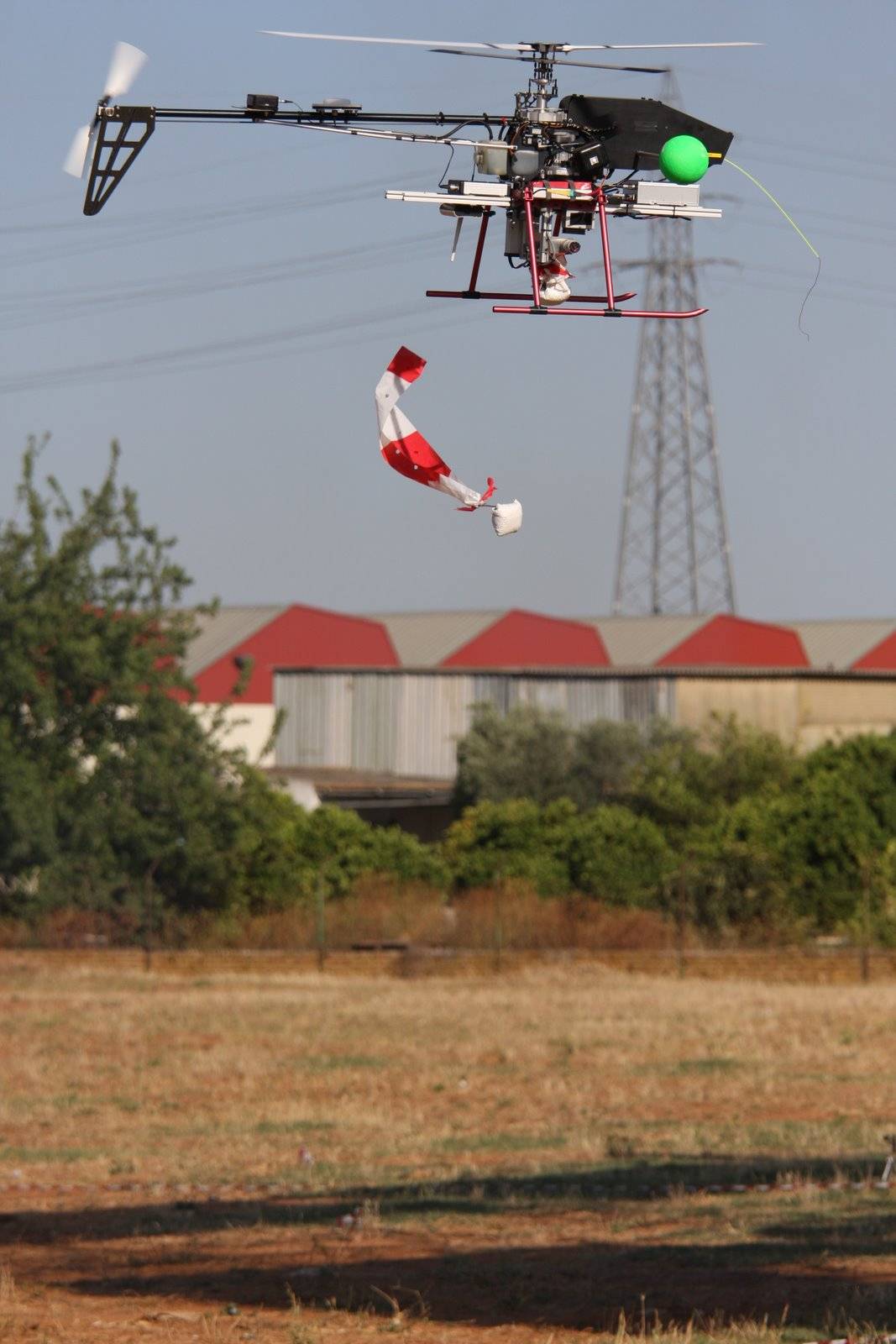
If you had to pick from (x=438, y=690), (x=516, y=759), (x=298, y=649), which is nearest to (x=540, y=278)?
(x=516, y=759)

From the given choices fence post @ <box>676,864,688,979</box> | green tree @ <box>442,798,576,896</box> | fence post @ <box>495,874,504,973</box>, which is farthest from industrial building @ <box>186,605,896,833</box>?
fence post @ <box>676,864,688,979</box>

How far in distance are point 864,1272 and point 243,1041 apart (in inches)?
615

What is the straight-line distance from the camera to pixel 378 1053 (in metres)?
25.9

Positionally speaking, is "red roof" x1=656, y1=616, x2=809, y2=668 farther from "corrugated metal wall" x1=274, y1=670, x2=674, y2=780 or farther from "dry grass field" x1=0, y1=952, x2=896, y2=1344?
"dry grass field" x1=0, y1=952, x2=896, y2=1344

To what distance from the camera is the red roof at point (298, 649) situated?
6331 cm

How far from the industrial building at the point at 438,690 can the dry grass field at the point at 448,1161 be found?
842 inches

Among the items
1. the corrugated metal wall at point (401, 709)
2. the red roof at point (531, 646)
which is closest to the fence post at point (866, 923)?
the corrugated metal wall at point (401, 709)

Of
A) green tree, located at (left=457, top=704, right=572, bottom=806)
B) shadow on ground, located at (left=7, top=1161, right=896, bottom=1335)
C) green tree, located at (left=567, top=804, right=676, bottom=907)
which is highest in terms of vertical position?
green tree, located at (left=457, top=704, right=572, bottom=806)

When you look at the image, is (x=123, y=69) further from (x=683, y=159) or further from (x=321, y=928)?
(x=321, y=928)

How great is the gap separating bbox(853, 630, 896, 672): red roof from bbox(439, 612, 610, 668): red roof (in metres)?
10.7

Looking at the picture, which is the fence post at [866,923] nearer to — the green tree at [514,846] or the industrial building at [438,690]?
the green tree at [514,846]

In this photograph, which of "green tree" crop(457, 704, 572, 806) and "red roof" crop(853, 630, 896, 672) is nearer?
"green tree" crop(457, 704, 572, 806)

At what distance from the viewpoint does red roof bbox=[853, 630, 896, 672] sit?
240ft

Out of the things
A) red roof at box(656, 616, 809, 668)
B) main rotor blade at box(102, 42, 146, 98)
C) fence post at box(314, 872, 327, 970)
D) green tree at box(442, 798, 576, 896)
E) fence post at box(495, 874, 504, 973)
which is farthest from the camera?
red roof at box(656, 616, 809, 668)
